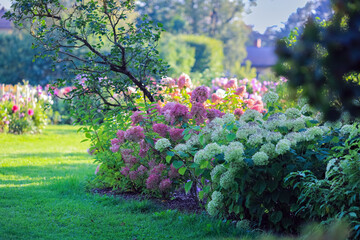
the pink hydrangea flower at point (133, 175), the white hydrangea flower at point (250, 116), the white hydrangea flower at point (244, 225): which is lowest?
the white hydrangea flower at point (244, 225)

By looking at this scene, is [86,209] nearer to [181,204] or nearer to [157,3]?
[181,204]

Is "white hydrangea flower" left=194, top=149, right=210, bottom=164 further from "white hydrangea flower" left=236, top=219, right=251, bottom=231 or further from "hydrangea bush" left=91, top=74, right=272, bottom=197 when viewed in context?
"white hydrangea flower" left=236, top=219, right=251, bottom=231

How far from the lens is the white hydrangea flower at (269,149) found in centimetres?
334

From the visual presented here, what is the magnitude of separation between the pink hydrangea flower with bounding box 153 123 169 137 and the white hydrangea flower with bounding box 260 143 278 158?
4.47 ft

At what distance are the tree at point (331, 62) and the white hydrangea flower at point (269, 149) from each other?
1.17 meters

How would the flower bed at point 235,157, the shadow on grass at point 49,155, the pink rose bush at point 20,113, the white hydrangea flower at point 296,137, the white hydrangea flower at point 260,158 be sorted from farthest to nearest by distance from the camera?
1. the pink rose bush at point 20,113
2. the shadow on grass at point 49,155
3. the white hydrangea flower at point 296,137
4. the flower bed at point 235,157
5. the white hydrangea flower at point 260,158

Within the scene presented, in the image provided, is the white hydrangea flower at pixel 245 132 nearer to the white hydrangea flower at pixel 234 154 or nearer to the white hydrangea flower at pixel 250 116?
the white hydrangea flower at pixel 234 154

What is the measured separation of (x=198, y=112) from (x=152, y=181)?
901mm

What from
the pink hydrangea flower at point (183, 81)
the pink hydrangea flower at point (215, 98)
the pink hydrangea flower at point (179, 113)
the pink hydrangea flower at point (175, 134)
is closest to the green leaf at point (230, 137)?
the pink hydrangea flower at point (175, 134)

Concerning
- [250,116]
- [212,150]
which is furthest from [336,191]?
[250,116]

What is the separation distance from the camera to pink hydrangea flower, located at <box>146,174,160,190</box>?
4379mm

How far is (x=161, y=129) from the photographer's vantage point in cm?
443

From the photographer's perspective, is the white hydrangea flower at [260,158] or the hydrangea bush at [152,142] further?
the hydrangea bush at [152,142]

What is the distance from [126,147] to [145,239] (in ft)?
6.04
